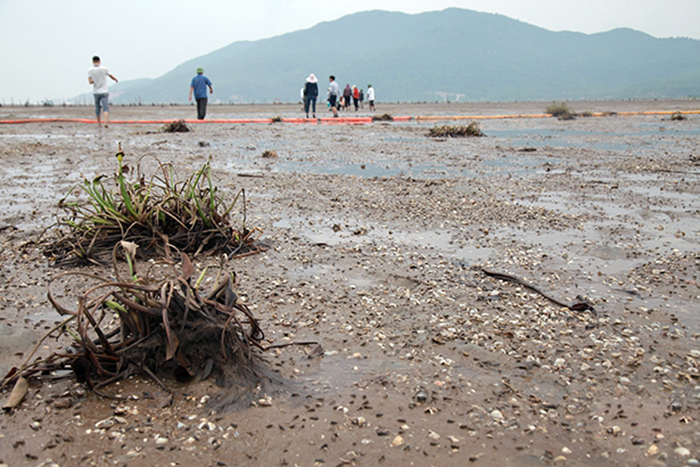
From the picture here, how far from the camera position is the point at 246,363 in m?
2.59

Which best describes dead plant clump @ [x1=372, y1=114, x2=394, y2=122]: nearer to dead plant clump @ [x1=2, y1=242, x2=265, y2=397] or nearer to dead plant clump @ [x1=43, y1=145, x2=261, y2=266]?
dead plant clump @ [x1=43, y1=145, x2=261, y2=266]

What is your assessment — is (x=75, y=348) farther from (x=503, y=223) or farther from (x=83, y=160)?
(x=83, y=160)

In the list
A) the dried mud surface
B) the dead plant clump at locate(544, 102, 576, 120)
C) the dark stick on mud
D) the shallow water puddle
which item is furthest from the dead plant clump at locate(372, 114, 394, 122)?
the dark stick on mud

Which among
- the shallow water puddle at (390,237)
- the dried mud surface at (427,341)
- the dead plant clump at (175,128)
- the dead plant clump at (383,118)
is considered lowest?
the dried mud surface at (427,341)

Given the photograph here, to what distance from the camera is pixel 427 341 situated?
2977mm

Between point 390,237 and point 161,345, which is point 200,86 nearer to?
point 390,237

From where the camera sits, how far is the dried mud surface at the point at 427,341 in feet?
6.95

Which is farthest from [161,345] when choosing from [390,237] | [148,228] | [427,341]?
[390,237]

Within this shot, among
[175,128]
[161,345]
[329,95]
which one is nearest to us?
[161,345]

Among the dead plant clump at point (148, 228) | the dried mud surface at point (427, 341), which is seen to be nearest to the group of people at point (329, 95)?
the dried mud surface at point (427, 341)

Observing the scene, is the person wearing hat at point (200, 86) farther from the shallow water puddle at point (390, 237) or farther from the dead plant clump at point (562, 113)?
the dead plant clump at point (562, 113)

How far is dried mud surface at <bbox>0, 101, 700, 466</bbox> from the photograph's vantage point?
2.12 meters

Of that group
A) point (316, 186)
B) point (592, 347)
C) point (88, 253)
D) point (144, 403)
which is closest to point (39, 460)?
point (144, 403)

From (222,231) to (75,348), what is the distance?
1983 mm
